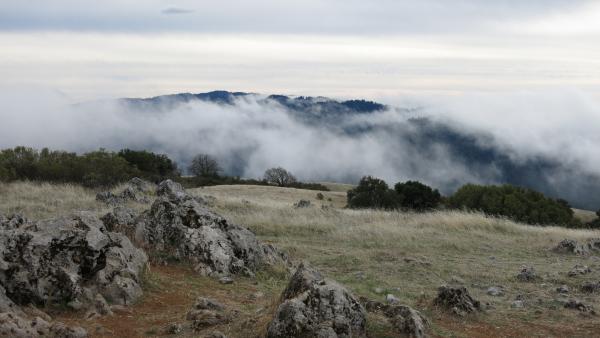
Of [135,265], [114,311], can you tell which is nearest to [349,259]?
[135,265]

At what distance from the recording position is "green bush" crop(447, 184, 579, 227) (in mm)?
44844

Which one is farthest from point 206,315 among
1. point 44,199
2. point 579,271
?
point 44,199

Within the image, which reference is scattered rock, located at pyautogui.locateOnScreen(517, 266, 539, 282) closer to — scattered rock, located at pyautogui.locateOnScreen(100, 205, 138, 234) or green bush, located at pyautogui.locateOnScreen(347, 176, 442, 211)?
scattered rock, located at pyautogui.locateOnScreen(100, 205, 138, 234)

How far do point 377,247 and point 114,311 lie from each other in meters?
12.3

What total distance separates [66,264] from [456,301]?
7575mm

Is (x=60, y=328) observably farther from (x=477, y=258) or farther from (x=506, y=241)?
(x=506, y=241)

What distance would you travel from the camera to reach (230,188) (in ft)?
162

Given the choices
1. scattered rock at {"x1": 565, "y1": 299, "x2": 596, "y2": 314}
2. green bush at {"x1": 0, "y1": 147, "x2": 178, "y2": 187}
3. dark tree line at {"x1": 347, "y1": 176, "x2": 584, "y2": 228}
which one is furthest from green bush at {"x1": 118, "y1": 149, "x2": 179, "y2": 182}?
scattered rock at {"x1": 565, "y1": 299, "x2": 596, "y2": 314}

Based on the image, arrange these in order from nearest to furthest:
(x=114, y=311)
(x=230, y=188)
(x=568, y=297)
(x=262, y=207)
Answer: (x=114, y=311)
(x=568, y=297)
(x=262, y=207)
(x=230, y=188)

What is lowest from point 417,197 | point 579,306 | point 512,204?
point 512,204

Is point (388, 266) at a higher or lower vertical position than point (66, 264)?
lower

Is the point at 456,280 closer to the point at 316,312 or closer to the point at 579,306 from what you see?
the point at 579,306

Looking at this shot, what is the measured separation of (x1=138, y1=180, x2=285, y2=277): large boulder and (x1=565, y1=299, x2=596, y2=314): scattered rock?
7.14 metres

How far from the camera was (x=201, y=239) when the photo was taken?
46.1 ft
